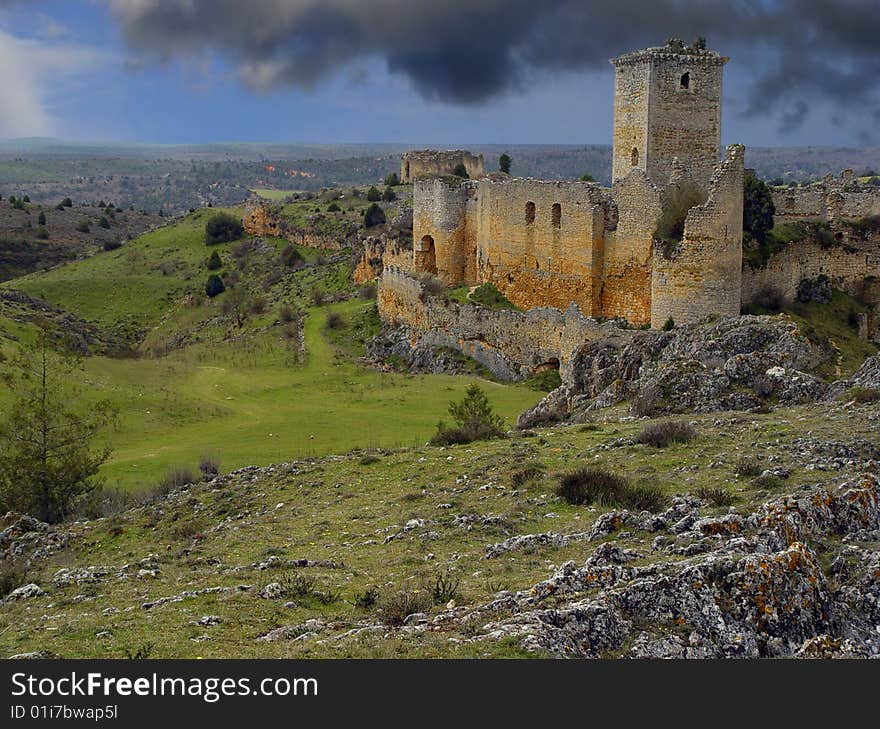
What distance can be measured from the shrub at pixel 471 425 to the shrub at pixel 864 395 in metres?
6.34

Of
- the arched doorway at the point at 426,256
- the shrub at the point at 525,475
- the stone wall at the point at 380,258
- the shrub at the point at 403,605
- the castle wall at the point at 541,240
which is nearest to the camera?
the shrub at the point at 403,605

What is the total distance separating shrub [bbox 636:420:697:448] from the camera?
16062 millimetres

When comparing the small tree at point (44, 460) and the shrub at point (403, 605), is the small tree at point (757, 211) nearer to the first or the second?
the small tree at point (44, 460)

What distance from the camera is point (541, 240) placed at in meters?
32.6

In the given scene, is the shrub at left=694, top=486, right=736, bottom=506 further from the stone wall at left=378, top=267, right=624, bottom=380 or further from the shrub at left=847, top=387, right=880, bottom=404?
the stone wall at left=378, top=267, right=624, bottom=380

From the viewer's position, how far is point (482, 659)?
744 centimetres

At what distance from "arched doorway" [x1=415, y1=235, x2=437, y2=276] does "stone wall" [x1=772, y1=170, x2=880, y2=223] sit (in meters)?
12.4

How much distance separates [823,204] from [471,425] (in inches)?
666

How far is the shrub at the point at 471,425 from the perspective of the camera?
2044cm

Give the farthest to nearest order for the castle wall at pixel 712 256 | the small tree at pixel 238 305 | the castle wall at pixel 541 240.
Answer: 1. the small tree at pixel 238 305
2. the castle wall at pixel 541 240
3. the castle wall at pixel 712 256

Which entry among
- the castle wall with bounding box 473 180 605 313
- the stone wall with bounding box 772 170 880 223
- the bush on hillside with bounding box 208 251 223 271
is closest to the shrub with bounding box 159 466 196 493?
the castle wall with bounding box 473 180 605 313

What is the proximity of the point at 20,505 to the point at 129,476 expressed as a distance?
3.27 m

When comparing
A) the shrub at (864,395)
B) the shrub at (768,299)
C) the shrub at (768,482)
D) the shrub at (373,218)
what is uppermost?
the shrub at (373,218)

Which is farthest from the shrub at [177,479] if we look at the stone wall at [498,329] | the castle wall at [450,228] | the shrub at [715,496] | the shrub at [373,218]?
the shrub at [373,218]
